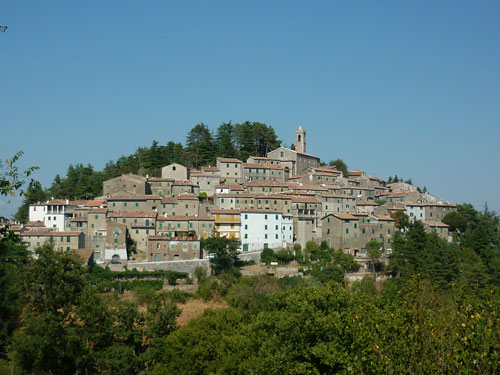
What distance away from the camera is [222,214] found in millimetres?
56156

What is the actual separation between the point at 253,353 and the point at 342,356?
1172 cm

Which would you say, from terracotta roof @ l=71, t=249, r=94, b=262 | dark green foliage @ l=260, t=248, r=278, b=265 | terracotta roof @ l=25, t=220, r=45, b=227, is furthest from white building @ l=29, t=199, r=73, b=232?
dark green foliage @ l=260, t=248, r=278, b=265

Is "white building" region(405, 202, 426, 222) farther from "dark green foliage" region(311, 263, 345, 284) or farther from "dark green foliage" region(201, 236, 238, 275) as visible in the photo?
"dark green foliage" region(201, 236, 238, 275)

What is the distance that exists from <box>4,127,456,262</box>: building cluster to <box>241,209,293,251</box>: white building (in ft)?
0.33

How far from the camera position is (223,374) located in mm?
26609

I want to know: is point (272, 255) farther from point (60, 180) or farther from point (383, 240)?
point (60, 180)

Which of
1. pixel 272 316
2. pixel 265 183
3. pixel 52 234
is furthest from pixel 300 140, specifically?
pixel 272 316

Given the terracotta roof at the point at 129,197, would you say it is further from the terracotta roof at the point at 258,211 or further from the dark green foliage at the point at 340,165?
the dark green foliage at the point at 340,165

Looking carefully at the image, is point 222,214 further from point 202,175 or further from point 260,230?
point 202,175

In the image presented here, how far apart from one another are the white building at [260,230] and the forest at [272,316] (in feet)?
8.18

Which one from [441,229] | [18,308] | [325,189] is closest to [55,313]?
[18,308]

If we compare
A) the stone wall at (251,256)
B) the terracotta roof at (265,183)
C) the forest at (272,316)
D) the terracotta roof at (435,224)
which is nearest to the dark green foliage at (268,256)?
the forest at (272,316)

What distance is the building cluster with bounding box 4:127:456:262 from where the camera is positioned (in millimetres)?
51781

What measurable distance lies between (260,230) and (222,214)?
4119mm
